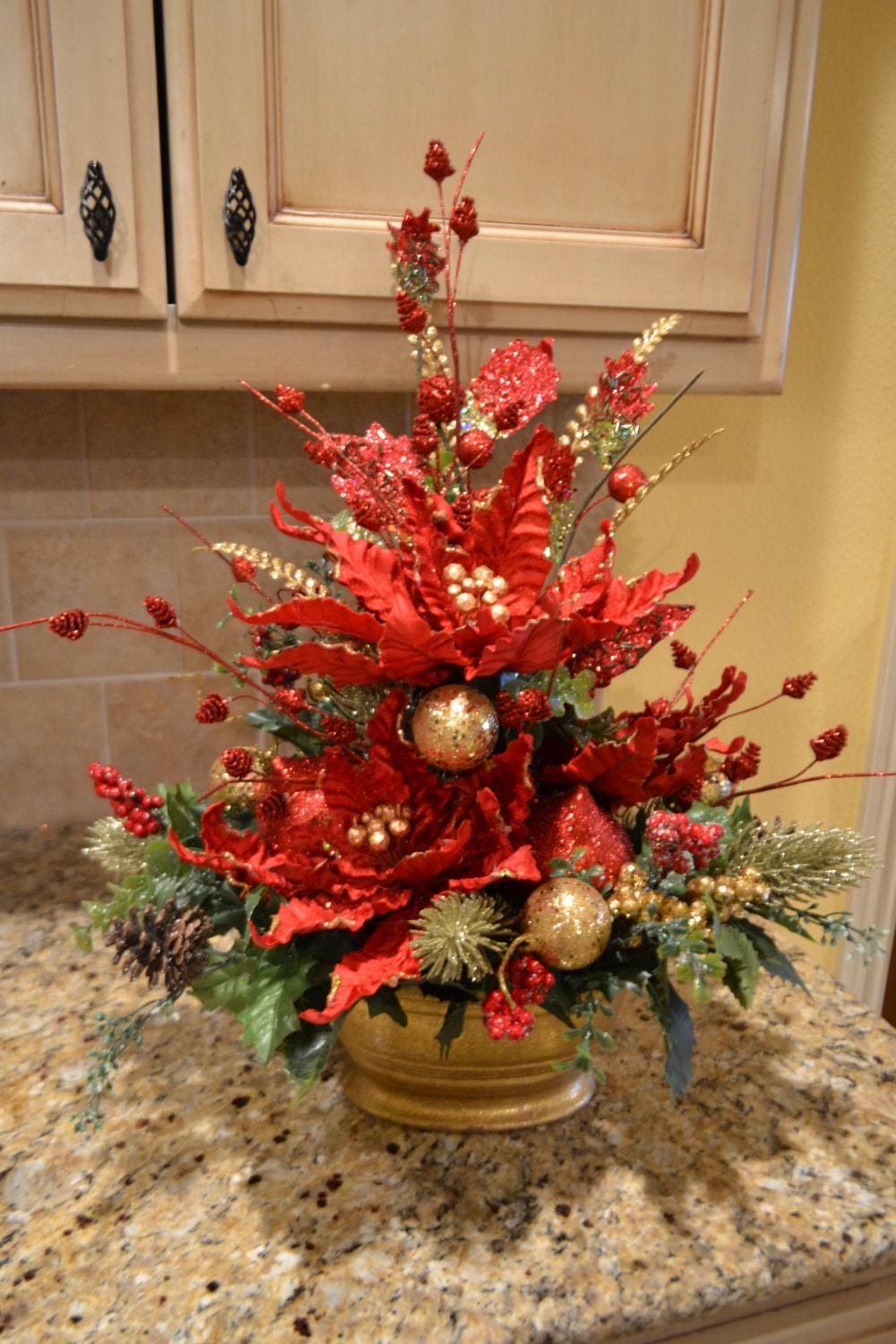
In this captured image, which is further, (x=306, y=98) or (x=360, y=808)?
(x=306, y=98)

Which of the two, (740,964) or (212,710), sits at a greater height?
(212,710)

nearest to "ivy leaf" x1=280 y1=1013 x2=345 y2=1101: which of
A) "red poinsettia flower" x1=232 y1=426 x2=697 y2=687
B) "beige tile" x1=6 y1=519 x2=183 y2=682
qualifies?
"red poinsettia flower" x1=232 y1=426 x2=697 y2=687

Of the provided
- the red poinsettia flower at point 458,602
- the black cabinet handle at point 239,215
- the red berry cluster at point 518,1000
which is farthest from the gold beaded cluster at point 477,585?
the black cabinet handle at point 239,215

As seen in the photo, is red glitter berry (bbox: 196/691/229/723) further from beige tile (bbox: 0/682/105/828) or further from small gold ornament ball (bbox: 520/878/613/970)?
beige tile (bbox: 0/682/105/828)

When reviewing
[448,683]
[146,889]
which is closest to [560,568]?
[448,683]

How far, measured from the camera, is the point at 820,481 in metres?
1.25

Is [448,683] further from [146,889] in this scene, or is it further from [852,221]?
[852,221]

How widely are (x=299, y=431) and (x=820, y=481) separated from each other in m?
0.69

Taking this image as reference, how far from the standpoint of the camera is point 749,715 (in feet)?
4.36

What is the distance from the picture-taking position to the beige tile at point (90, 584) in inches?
40.3

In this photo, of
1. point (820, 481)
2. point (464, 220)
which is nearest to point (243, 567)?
point (464, 220)

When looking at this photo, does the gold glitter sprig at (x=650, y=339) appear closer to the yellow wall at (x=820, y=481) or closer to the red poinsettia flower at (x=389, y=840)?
the red poinsettia flower at (x=389, y=840)

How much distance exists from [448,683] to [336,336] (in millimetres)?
342

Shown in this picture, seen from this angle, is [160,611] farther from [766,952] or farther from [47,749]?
[47,749]
